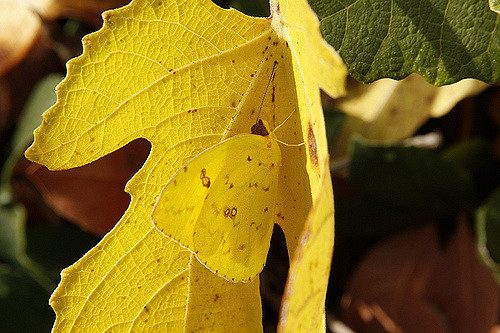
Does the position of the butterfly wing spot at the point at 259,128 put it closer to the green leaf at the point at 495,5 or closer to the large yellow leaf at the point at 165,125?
the large yellow leaf at the point at 165,125

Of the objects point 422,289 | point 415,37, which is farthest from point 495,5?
point 422,289

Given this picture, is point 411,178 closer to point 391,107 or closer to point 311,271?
point 391,107

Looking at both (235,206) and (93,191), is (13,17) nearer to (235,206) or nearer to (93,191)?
(93,191)

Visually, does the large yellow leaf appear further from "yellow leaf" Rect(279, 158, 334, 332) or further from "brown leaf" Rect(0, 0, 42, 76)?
"brown leaf" Rect(0, 0, 42, 76)

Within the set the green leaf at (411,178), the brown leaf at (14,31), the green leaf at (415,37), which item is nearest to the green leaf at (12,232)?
the brown leaf at (14,31)

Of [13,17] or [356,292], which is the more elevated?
[13,17]

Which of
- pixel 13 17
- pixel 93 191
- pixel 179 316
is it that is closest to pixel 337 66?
pixel 179 316
